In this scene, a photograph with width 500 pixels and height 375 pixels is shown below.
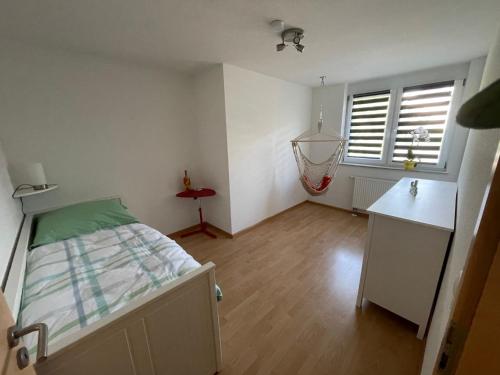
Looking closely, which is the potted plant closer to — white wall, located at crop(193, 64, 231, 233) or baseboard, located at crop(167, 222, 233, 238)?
white wall, located at crop(193, 64, 231, 233)

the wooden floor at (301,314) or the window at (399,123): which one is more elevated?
the window at (399,123)

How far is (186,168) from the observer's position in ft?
10.0

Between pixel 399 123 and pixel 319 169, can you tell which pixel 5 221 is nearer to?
pixel 319 169

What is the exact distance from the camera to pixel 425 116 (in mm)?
2945

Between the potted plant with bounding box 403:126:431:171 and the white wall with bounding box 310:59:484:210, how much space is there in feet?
0.54

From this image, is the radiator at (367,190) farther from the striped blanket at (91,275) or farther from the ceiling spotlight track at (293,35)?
the striped blanket at (91,275)

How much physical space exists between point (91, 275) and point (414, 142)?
4056mm

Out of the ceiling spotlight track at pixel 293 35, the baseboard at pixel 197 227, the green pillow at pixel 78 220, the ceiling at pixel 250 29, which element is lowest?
the baseboard at pixel 197 227

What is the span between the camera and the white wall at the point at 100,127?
185 centimetres

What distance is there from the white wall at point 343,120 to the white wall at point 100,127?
95.7 inches

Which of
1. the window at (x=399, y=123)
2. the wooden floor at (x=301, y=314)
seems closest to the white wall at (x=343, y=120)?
the window at (x=399, y=123)

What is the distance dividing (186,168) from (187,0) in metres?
2.05

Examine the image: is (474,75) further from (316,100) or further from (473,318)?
(473,318)

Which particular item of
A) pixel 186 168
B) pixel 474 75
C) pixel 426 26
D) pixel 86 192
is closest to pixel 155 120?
pixel 186 168
